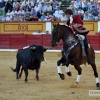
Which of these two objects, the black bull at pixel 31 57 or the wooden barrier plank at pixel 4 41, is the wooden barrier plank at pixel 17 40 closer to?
the wooden barrier plank at pixel 4 41

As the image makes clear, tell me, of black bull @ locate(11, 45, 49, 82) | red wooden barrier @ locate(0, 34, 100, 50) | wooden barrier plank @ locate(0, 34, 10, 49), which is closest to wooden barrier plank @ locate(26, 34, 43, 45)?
red wooden barrier @ locate(0, 34, 100, 50)

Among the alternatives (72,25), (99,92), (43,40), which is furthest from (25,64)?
(43,40)

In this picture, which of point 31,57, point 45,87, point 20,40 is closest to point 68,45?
point 45,87

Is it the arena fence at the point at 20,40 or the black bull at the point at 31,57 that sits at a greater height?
the black bull at the point at 31,57

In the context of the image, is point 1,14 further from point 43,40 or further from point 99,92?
point 99,92

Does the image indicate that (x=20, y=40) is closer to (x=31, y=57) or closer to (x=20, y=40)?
(x=20, y=40)

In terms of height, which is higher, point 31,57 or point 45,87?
point 31,57

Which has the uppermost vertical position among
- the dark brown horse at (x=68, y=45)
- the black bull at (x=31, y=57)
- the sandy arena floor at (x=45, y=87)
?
the dark brown horse at (x=68, y=45)

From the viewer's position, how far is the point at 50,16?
18906 mm

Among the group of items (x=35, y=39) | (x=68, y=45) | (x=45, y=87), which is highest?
(x=68, y=45)

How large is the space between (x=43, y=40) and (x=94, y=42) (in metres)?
2.13

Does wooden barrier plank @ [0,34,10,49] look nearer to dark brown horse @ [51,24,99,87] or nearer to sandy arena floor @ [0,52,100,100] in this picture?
sandy arena floor @ [0,52,100,100]

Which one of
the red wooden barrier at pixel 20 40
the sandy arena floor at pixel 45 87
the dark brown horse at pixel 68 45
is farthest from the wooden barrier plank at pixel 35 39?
the dark brown horse at pixel 68 45

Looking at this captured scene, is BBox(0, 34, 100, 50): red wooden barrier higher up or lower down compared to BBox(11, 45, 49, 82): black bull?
lower down
